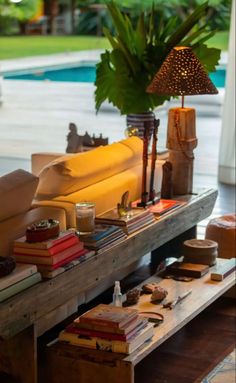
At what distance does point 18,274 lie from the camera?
121 inches

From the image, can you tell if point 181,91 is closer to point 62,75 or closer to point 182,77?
point 182,77

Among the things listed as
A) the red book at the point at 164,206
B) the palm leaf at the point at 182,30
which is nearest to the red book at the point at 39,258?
the red book at the point at 164,206

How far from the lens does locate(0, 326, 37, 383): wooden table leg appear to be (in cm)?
316

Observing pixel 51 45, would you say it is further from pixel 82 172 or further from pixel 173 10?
pixel 82 172

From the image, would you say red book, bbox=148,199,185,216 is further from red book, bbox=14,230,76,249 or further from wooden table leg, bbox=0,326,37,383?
wooden table leg, bbox=0,326,37,383

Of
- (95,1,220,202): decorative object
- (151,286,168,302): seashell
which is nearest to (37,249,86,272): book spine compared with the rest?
(151,286,168,302): seashell

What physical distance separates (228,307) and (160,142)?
4.24m

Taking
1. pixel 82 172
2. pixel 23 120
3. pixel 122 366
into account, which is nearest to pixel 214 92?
pixel 82 172

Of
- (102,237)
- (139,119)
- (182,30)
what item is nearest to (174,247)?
(139,119)

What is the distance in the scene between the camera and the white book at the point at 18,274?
3.00m

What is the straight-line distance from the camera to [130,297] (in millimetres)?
3779

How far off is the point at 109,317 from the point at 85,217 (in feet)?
1.66

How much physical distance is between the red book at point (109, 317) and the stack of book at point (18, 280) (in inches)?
11.0

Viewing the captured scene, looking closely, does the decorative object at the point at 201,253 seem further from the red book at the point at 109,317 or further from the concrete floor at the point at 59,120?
the concrete floor at the point at 59,120
